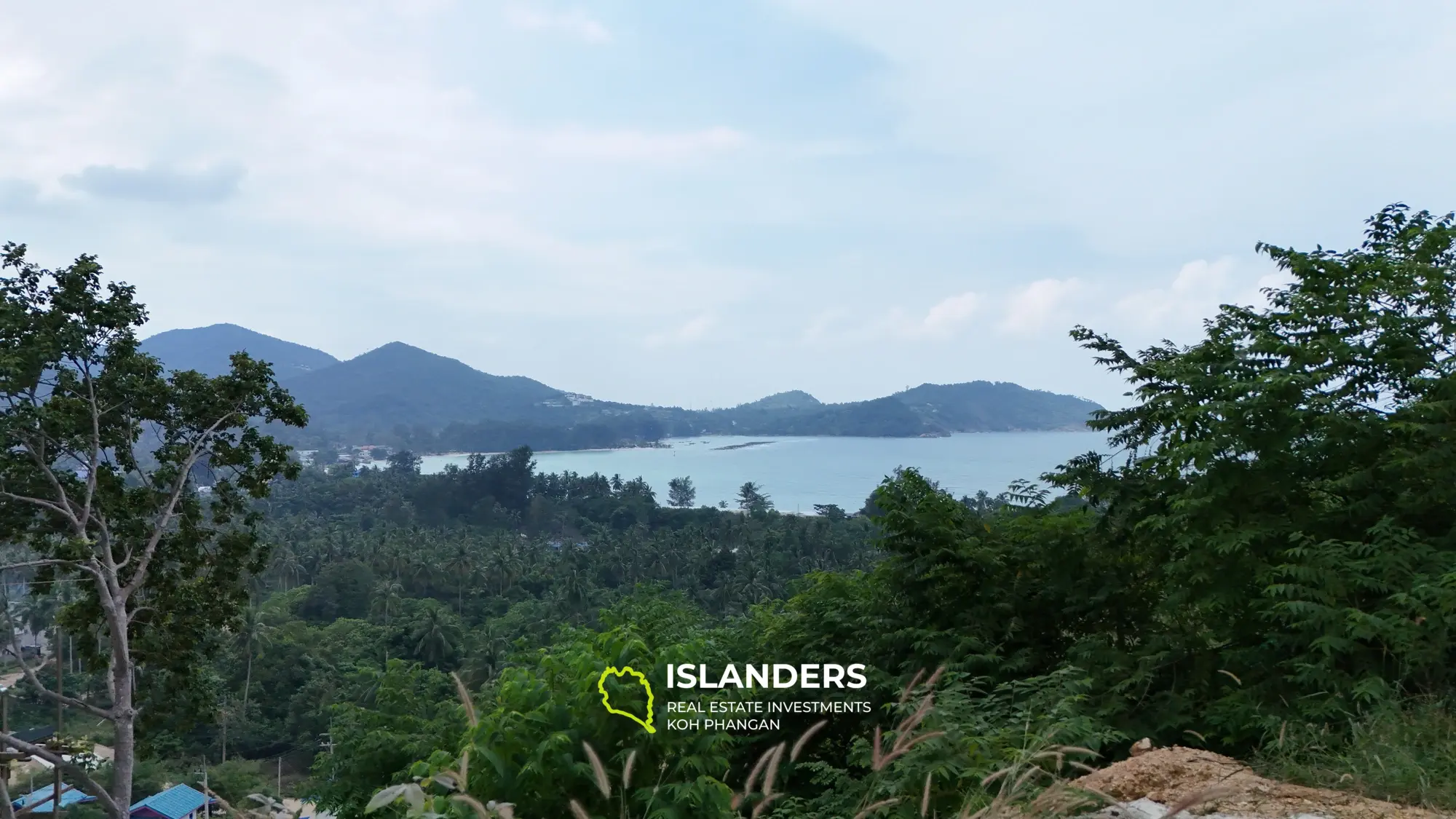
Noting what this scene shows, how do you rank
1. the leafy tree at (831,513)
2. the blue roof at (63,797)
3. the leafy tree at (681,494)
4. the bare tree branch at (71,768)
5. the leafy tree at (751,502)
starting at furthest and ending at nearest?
the leafy tree at (681,494)
the leafy tree at (751,502)
the leafy tree at (831,513)
the blue roof at (63,797)
the bare tree branch at (71,768)

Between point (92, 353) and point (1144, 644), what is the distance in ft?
35.8

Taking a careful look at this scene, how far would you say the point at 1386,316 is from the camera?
15.8ft

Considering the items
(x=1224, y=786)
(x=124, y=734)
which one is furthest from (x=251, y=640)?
(x=1224, y=786)

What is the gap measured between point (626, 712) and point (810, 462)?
130469 millimetres

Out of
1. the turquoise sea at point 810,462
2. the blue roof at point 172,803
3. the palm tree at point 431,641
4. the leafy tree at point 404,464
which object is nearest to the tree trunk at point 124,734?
the blue roof at point 172,803

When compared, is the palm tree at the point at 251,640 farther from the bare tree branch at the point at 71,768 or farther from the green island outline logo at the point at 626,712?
the green island outline logo at the point at 626,712

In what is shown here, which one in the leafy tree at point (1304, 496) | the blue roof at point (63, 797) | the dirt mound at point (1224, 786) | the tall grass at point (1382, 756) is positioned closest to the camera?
the dirt mound at point (1224, 786)

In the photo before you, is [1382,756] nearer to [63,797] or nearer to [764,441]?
[63,797]

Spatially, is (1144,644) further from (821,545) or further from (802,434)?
(802,434)

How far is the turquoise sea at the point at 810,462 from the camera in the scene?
8775 centimetres

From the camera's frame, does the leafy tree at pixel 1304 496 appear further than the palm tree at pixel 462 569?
No

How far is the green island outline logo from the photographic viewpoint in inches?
103

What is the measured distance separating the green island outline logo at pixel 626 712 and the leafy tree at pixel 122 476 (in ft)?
27.9

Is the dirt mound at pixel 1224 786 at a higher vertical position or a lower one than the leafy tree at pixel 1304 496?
lower
